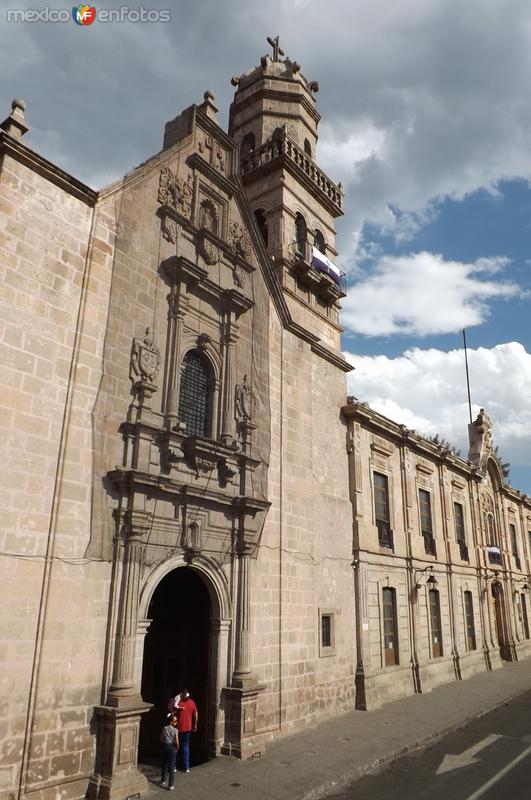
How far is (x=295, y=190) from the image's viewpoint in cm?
2075

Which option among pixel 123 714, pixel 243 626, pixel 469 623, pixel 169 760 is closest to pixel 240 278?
pixel 243 626

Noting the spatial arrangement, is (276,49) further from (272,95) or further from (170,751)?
(170,751)

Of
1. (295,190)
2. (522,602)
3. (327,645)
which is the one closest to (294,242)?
(295,190)

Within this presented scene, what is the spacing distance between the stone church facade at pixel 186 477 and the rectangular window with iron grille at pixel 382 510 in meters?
0.08

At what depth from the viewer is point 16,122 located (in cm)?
1080

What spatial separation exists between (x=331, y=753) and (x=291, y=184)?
686 inches

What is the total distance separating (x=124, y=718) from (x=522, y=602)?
30531 millimetres

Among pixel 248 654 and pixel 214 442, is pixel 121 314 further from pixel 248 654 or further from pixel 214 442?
pixel 248 654

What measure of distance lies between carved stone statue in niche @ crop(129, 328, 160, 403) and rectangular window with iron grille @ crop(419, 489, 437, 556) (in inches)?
603

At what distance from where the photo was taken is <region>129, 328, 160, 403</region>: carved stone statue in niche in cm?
1198

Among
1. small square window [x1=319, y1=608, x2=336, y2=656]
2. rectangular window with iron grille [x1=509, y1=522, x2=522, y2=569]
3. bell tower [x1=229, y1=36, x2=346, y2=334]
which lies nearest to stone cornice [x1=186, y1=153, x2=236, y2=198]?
bell tower [x1=229, y1=36, x2=346, y2=334]

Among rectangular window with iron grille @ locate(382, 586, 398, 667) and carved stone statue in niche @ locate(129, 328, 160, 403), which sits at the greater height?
carved stone statue in niche @ locate(129, 328, 160, 403)

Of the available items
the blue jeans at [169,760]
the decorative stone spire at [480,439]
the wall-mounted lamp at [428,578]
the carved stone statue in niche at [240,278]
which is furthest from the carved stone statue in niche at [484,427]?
the blue jeans at [169,760]

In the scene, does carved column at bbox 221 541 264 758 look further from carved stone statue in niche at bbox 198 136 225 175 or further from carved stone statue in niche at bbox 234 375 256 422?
carved stone statue in niche at bbox 198 136 225 175
